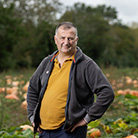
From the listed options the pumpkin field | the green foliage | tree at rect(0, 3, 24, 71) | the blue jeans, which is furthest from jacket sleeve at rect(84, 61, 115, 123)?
tree at rect(0, 3, 24, 71)

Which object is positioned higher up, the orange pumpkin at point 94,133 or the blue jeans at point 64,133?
the blue jeans at point 64,133

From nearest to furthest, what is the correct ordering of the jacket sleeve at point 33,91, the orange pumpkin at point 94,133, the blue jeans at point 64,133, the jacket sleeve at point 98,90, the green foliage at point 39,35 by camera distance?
the jacket sleeve at point 98,90 < the blue jeans at point 64,133 < the jacket sleeve at point 33,91 < the orange pumpkin at point 94,133 < the green foliage at point 39,35

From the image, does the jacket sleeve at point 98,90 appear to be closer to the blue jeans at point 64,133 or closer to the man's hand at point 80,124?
the man's hand at point 80,124

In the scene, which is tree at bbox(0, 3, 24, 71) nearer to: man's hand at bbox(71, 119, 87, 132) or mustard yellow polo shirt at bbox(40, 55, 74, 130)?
mustard yellow polo shirt at bbox(40, 55, 74, 130)

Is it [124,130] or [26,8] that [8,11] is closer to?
[26,8]

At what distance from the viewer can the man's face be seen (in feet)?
7.19

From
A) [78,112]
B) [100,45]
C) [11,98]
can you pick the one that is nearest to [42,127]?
[78,112]

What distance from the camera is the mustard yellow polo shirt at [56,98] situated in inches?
85.2

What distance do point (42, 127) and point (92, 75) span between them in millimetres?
656

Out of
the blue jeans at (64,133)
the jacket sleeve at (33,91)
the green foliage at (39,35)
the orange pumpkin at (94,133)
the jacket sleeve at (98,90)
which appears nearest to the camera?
the jacket sleeve at (98,90)

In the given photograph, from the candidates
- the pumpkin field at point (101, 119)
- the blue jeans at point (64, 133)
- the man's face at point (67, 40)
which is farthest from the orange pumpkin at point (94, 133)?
the man's face at point (67, 40)

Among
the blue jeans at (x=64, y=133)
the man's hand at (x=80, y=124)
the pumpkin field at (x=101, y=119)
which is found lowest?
the pumpkin field at (x=101, y=119)

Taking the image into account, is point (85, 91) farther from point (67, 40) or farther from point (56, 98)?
point (67, 40)

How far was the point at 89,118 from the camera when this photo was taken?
2119 millimetres
